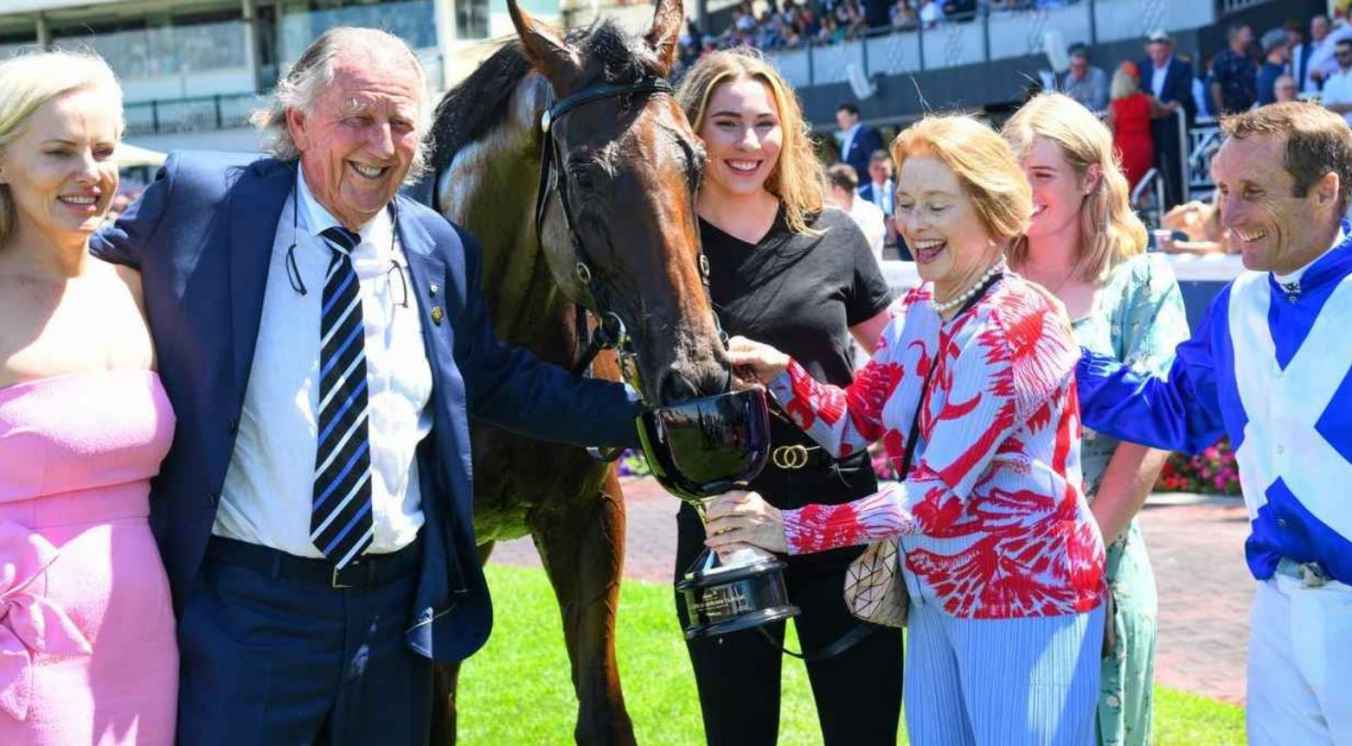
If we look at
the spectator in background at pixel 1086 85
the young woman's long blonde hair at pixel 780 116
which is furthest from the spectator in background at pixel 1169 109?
the young woman's long blonde hair at pixel 780 116

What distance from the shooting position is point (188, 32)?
4647 centimetres

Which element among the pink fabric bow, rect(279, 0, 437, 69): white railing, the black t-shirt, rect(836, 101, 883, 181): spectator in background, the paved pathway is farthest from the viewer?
rect(279, 0, 437, 69): white railing

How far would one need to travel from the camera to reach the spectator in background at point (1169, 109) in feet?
52.4

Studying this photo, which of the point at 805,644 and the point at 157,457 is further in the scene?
the point at 805,644

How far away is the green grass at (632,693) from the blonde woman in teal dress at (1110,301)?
200 cm

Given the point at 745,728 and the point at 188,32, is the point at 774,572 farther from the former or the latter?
the point at 188,32

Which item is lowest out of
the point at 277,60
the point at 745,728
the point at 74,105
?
the point at 745,728

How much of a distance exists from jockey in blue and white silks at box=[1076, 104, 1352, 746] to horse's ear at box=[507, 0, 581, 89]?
131 centimetres

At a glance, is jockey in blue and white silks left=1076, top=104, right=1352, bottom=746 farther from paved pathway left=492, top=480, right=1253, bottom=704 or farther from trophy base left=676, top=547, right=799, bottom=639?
paved pathway left=492, top=480, right=1253, bottom=704

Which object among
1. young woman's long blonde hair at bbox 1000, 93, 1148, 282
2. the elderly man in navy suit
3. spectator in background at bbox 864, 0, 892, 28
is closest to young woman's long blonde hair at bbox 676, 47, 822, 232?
young woman's long blonde hair at bbox 1000, 93, 1148, 282

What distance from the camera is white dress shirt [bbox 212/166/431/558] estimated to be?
2.96 m

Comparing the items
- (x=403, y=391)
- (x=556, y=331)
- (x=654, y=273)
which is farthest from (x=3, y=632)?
(x=556, y=331)

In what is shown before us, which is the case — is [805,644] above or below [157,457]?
below

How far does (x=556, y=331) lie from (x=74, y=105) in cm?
143
